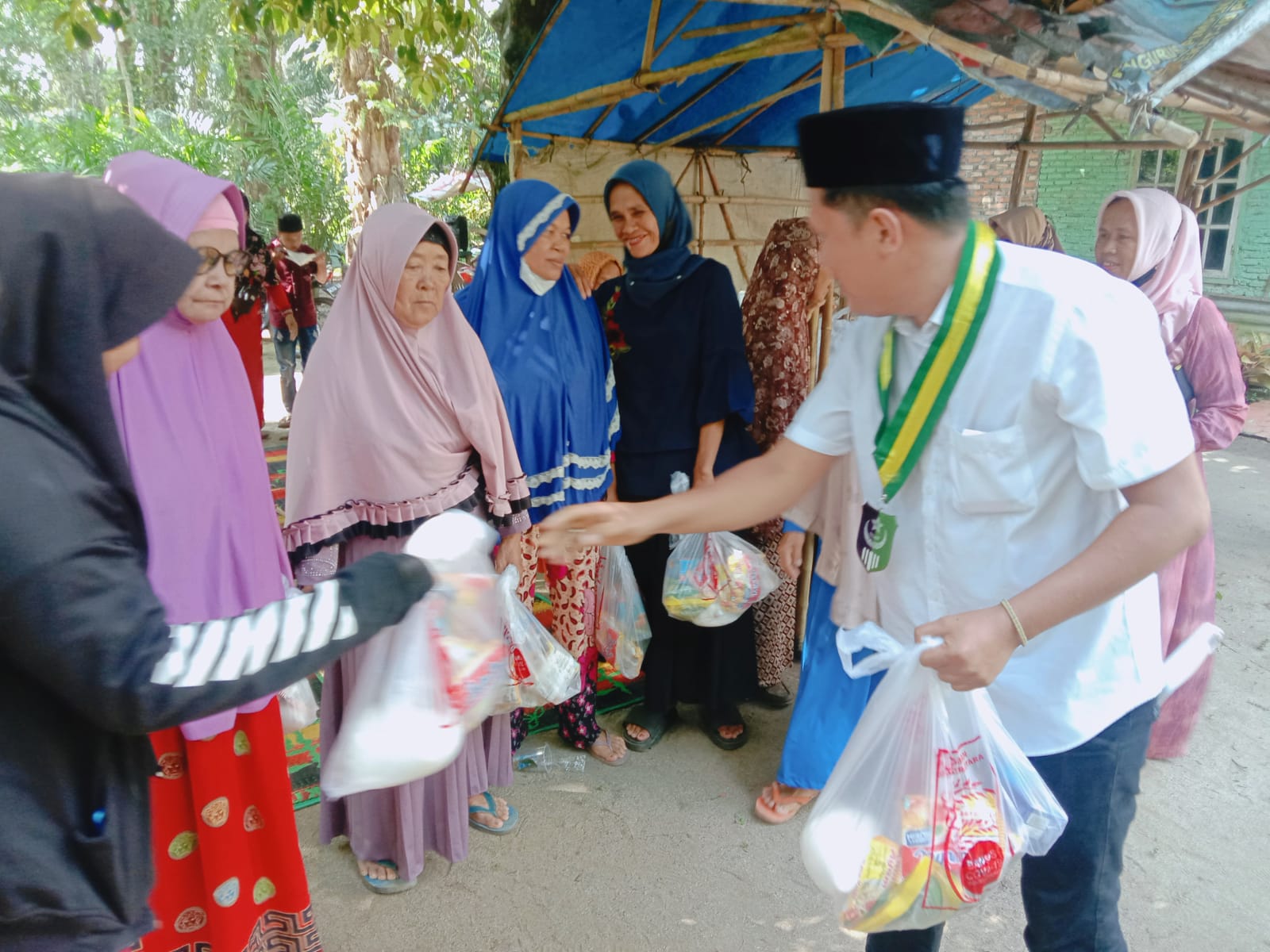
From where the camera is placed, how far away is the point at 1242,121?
2691mm

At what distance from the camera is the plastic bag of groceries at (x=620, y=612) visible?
3.01m

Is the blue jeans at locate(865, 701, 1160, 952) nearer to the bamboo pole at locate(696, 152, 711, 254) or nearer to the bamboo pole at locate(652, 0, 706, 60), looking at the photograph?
the bamboo pole at locate(652, 0, 706, 60)

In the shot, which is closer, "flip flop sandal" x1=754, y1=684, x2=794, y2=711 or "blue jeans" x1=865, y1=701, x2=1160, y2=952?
"blue jeans" x1=865, y1=701, x2=1160, y2=952

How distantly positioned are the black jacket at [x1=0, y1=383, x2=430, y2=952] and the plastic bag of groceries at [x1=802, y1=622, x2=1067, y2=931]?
0.85 metres

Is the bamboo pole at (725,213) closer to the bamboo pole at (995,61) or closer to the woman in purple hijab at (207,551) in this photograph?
the bamboo pole at (995,61)

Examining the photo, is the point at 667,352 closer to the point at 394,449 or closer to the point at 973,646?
the point at 394,449

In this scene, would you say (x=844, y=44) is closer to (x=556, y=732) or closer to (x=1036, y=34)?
(x=1036, y=34)

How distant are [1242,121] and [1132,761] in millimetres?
2308

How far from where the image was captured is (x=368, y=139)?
37.1 ft

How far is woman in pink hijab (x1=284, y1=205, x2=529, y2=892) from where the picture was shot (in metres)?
2.19

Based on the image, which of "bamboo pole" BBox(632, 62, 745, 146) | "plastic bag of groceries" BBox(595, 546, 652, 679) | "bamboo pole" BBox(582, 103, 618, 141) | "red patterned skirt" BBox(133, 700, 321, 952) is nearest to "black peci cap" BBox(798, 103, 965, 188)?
"red patterned skirt" BBox(133, 700, 321, 952)

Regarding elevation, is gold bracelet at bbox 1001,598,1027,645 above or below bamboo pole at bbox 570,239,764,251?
below

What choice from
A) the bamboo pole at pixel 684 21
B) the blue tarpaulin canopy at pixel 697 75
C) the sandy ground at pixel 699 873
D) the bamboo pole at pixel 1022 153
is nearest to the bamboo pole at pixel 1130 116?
the blue tarpaulin canopy at pixel 697 75

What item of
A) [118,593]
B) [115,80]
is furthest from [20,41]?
[118,593]
